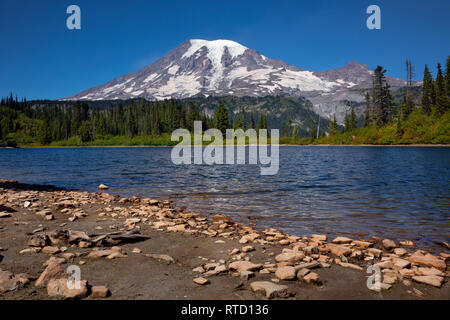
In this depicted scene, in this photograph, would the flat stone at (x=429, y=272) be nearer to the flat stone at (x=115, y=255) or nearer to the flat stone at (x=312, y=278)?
the flat stone at (x=312, y=278)

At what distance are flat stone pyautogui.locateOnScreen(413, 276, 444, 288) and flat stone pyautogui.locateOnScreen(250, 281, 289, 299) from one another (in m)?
3.19

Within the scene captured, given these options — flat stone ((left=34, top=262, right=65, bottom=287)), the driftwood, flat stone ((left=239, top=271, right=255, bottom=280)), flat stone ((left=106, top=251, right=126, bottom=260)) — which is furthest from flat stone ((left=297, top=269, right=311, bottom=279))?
the driftwood

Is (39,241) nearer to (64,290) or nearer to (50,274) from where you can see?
(50,274)

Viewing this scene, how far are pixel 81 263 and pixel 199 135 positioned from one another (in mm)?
171009

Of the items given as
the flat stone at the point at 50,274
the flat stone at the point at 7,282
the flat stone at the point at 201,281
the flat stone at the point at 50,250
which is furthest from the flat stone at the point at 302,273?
the flat stone at the point at 50,250

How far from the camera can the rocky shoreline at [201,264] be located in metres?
6.05

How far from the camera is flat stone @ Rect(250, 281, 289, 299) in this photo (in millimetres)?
5832

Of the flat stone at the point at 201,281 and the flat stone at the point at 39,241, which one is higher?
the flat stone at the point at 39,241

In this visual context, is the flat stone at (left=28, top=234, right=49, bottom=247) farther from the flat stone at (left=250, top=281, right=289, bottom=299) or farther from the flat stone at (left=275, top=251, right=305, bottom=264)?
the flat stone at (left=275, top=251, right=305, bottom=264)

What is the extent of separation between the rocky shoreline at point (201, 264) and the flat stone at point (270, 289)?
0.07 feet

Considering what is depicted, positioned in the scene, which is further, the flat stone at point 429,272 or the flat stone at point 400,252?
the flat stone at point 400,252
